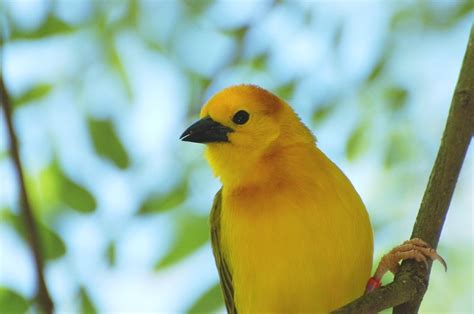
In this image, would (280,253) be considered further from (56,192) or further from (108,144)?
(56,192)

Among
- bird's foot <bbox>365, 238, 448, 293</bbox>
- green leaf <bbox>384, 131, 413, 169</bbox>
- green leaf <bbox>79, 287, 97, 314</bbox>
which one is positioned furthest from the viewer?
green leaf <bbox>384, 131, 413, 169</bbox>

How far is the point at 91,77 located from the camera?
18.4 feet

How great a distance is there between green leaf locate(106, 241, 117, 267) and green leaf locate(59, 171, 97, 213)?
0.25 metres

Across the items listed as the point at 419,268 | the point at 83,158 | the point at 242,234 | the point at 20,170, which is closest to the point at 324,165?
the point at 242,234

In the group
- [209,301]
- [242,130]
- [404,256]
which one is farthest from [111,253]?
[404,256]

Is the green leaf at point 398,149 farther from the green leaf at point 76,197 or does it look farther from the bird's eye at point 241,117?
the green leaf at point 76,197

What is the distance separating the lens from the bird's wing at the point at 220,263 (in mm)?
4766

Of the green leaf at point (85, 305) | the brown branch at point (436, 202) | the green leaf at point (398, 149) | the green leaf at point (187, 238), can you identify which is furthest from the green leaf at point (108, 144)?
the brown branch at point (436, 202)

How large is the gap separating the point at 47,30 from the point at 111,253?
4.64 feet

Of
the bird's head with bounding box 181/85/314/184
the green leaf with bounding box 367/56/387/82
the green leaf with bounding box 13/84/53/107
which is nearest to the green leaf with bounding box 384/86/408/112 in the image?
the green leaf with bounding box 367/56/387/82

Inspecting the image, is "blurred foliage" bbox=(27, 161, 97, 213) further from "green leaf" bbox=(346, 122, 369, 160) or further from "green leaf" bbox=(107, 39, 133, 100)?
"green leaf" bbox=(346, 122, 369, 160)

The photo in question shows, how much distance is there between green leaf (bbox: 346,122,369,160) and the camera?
540 cm

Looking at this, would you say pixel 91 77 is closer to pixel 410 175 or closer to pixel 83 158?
pixel 83 158

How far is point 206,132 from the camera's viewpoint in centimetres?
496
